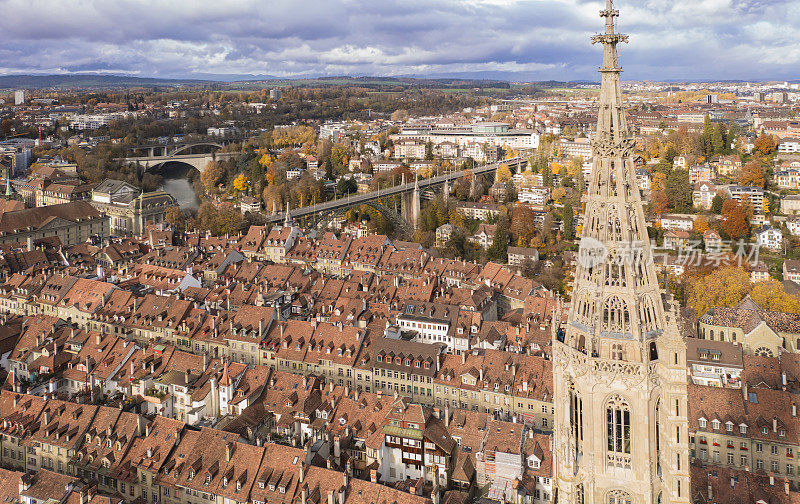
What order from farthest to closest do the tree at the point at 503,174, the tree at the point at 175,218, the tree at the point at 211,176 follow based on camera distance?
the tree at the point at 211,176 < the tree at the point at 503,174 < the tree at the point at 175,218

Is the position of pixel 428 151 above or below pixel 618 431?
above

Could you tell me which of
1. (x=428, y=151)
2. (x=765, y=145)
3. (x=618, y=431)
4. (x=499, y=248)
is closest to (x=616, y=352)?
(x=618, y=431)

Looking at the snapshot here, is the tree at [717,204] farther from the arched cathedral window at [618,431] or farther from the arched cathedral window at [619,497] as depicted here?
the arched cathedral window at [619,497]

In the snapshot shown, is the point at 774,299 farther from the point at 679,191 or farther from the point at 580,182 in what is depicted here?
the point at 580,182

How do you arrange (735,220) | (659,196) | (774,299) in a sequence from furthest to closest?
1. (659,196)
2. (735,220)
3. (774,299)

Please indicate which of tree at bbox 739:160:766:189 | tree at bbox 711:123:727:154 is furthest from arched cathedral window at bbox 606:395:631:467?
tree at bbox 711:123:727:154

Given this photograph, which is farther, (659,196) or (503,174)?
(503,174)

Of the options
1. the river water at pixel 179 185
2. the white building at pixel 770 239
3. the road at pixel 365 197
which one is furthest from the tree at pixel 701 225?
the river water at pixel 179 185
